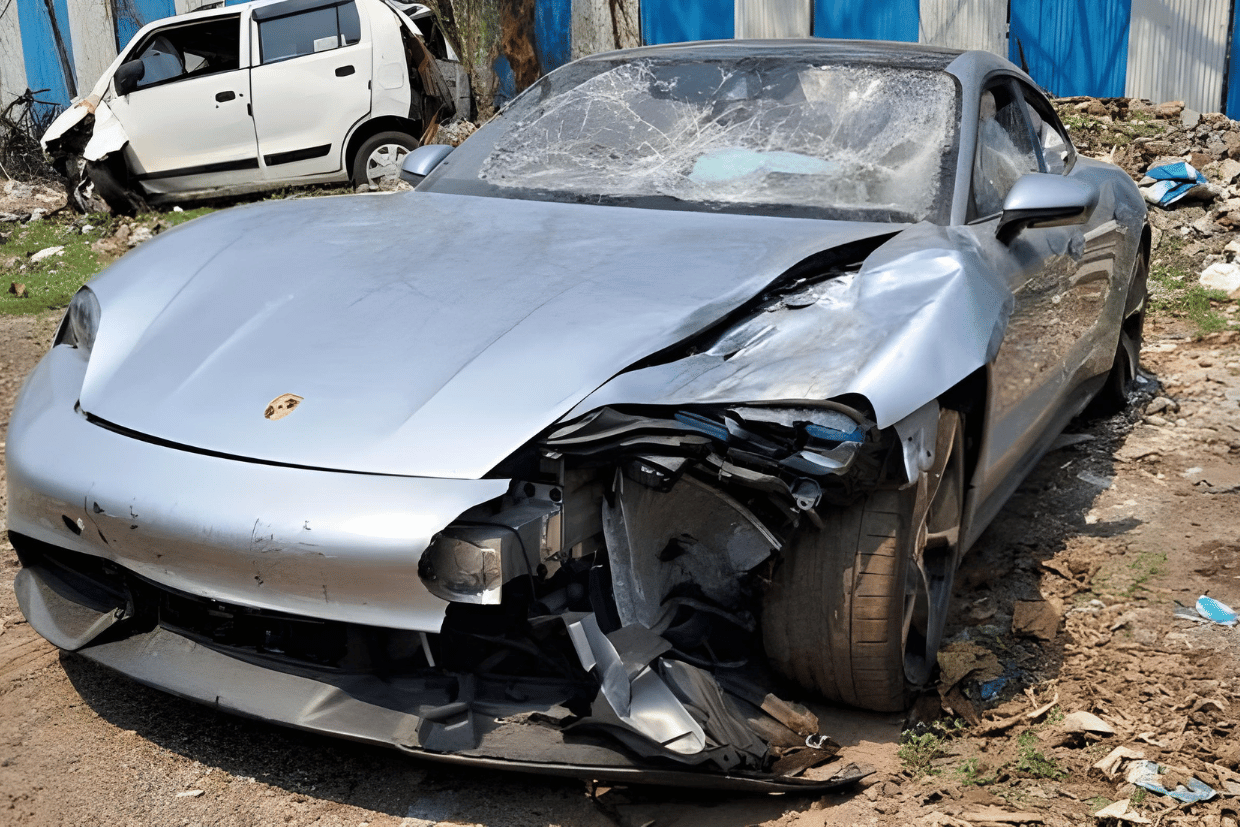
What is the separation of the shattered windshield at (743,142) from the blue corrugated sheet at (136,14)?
11.4 m

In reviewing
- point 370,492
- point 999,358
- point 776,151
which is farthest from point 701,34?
point 370,492

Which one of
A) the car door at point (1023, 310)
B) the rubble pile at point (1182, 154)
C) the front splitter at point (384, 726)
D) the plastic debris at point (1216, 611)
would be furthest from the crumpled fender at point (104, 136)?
the plastic debris at point (1216, 611)

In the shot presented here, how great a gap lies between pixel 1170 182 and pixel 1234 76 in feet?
6.83

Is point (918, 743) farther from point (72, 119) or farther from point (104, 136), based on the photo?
point (72, 119)

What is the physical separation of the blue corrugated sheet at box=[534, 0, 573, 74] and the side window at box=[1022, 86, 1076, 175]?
7.96 m

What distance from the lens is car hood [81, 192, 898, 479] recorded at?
242cm

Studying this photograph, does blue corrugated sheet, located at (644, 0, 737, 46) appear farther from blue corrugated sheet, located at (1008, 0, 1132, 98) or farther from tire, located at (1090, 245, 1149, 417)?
tire, located at (1090, 245, 1149, 417)

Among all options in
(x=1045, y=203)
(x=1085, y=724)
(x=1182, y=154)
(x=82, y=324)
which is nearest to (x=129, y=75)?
(x=82, y=324)

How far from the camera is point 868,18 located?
10.9 m

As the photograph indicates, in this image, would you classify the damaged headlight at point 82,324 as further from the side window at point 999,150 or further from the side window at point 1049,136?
the side window at point 1049,136

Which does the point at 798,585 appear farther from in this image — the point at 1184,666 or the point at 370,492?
the point at 1184,666

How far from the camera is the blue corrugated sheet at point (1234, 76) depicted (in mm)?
9554

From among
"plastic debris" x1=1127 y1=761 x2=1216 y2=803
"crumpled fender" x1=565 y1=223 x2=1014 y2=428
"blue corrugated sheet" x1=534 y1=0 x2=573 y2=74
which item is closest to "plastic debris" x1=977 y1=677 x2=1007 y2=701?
"plastic debris" x1=1127 y1=761 x2=1216 y2=803

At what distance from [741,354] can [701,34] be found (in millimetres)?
9745
